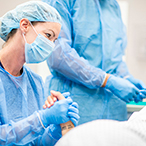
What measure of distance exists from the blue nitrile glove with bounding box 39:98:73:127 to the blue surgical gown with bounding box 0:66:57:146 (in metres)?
0.03

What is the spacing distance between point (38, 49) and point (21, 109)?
32 cm

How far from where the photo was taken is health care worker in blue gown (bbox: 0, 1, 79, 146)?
0.96 metres

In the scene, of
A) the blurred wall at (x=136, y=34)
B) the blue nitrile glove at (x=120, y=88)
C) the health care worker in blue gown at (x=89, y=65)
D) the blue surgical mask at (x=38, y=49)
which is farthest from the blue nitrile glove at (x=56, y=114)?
the blurred wall at (x=136, y=34)

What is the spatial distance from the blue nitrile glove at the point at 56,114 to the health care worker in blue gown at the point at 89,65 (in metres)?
0.38

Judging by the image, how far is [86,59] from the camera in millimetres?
1472

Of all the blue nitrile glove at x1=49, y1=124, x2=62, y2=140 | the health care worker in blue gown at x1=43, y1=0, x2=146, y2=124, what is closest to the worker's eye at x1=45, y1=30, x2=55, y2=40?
the health care worker in blue gown at x1=43, y1=0, x2=146, y2=124

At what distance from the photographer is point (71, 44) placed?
1459 millimetres

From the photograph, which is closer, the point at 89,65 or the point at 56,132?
the point at 56,132

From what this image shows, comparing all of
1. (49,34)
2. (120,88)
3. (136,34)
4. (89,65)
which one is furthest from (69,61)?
(136,34)

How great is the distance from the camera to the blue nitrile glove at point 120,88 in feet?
4.68

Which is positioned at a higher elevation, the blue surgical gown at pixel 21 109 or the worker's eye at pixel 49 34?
the worker's eye at pixel 49 34

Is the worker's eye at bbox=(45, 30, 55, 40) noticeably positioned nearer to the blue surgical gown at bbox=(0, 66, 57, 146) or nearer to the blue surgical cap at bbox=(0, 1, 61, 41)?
the blue surgical cap at bbox=(0, 1, 61, 41)

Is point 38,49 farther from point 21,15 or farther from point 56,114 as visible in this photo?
point 56,114

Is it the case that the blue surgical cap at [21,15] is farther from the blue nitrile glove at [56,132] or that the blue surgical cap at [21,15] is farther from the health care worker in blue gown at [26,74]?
the blue nitrile glove at [56,132]
